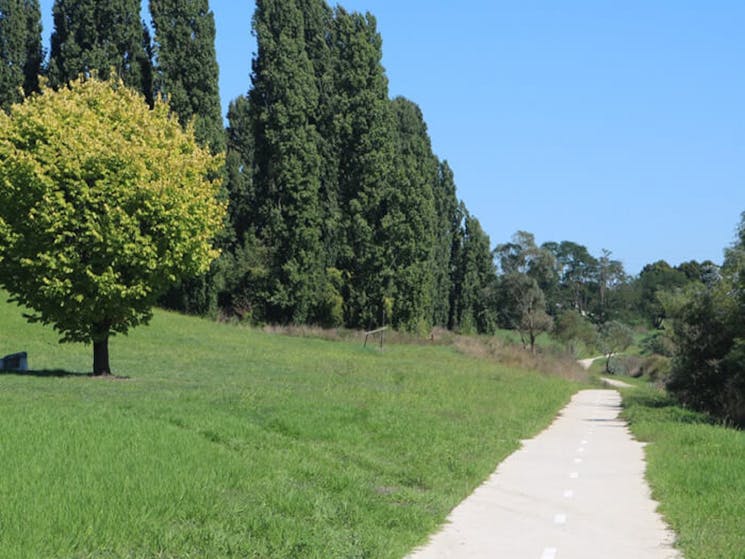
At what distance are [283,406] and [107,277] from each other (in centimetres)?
747

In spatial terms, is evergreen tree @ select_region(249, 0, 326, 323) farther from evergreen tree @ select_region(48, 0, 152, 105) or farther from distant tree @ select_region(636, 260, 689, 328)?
distant tree @ select_region(636, 260, 689, 328)

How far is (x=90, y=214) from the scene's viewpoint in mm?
25969

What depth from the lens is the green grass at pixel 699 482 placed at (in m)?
10.9

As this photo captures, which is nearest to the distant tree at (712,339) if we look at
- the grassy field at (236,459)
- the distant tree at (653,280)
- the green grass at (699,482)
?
the grassy field at (236,459)

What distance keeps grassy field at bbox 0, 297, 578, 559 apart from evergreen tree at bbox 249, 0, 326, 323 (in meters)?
26.3

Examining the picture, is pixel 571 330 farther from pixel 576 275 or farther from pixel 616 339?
pixel 576 275

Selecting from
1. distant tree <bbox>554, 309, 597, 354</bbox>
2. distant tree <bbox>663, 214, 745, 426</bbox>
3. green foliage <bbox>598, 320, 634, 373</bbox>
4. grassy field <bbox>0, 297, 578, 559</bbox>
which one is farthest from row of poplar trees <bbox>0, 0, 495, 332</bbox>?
distant tree <bbox>554, 309, 597, 354</bbox>

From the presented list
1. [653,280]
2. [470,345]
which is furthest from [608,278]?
[470,345]

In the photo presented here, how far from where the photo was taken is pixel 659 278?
532ft

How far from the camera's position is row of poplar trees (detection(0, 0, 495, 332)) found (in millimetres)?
59375

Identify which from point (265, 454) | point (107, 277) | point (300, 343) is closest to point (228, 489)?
point (265, 454)

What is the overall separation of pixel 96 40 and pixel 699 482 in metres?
51.1

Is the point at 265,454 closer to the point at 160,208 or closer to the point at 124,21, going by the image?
the point at 160,208

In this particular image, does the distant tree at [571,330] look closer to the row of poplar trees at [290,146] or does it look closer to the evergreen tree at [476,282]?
the evergreen tree at [476,282]
